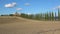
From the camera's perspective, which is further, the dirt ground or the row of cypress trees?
the row of cypress trees

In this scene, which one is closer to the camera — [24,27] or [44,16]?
[24,27]

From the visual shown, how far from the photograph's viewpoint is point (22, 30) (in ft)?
21.0

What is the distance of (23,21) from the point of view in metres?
7.61

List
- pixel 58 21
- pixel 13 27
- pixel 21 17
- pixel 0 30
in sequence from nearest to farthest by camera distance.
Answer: pixel 0 30
pixel 13 27
pixel 21 17
pixel 58 21

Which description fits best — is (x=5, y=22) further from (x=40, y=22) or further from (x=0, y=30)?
(x=40, y=22)

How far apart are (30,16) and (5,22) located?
4.19ft

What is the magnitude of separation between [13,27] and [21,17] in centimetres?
106

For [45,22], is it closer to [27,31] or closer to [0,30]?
[27,31]

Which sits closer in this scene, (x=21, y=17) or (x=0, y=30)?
(x=0, y=30)

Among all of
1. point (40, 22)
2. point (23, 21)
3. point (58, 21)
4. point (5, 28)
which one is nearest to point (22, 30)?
point (5, 28)

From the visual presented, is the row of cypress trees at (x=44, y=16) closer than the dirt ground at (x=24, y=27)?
No

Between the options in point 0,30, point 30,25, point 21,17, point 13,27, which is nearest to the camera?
point 0,30

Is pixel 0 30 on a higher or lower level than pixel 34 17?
lower

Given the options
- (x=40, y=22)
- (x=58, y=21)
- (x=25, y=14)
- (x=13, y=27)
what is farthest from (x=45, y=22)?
(x=13, y=27)
